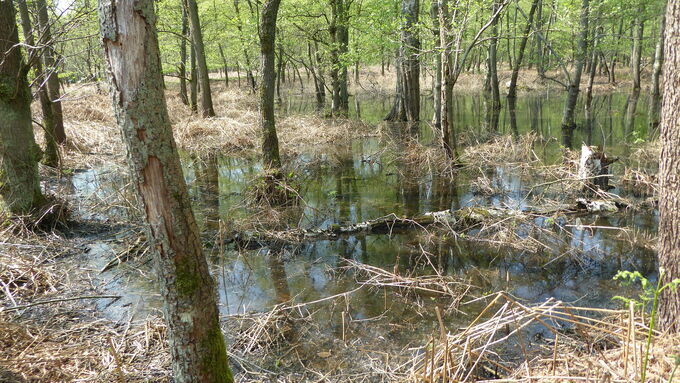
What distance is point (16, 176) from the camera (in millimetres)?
6625

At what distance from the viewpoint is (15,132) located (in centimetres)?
646

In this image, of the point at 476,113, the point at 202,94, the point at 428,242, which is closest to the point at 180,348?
the point at 428,242

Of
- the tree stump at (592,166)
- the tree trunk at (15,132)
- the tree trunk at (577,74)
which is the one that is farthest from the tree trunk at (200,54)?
the tree trunk at (577,74)

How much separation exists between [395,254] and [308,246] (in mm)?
1384

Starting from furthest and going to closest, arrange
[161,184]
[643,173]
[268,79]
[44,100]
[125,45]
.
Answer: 1. [44,100]
2. [643,173]
3. [268,79]
4. [161,184]
5. [125,45]

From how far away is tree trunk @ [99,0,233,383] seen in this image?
2338 mm

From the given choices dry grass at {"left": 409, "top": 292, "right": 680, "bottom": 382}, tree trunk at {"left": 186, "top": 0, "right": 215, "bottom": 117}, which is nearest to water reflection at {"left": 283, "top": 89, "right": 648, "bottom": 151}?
tree trunk at {"left": 186, "top": 0, "right": 215, "bottom": 117}

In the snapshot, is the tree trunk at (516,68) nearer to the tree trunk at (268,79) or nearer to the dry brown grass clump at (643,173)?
the dry brown grass clump at (643,173)

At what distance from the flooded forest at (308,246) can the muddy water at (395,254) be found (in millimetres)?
38

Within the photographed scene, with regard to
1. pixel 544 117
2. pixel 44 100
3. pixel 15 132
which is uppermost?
pixel 44 100

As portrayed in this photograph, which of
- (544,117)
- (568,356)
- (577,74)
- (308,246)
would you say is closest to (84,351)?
(308,246)

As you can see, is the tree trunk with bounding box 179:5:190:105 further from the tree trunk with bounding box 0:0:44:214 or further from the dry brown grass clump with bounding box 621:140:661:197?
the dry brown grass clump with bounding box 621:140:661:197

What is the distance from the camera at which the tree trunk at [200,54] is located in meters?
15.2

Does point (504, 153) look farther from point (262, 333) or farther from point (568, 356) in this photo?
point (568, 356)
